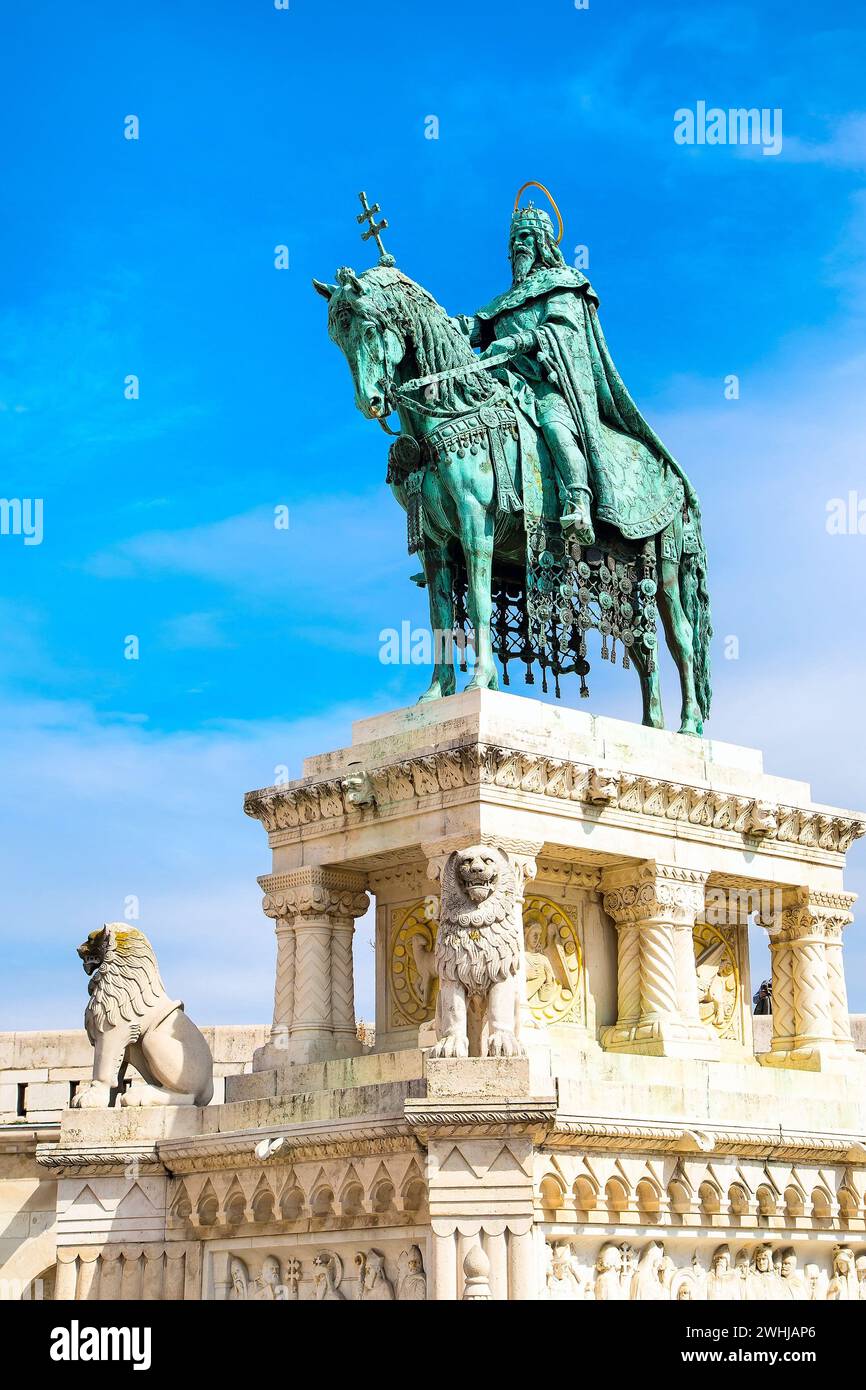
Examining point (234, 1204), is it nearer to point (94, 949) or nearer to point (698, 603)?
point (94, 949)

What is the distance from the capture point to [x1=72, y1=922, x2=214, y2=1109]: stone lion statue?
18.7 meters

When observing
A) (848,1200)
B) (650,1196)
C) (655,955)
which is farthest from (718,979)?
(650,1196)

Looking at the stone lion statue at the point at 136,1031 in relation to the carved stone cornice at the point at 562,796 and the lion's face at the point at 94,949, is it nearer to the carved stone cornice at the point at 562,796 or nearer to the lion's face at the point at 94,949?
the lion's face at the point at 94,949

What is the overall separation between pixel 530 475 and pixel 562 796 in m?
3.32

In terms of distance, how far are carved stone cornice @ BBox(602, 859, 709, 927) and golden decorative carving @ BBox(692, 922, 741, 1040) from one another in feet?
2.72

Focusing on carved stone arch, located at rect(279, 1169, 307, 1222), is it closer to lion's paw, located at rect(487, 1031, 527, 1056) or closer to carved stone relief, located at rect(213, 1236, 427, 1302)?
carved stone relief, located at rect(213, 1236, 427, 1302)

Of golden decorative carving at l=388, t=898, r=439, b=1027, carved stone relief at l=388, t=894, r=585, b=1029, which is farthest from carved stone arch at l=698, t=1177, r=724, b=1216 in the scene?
golden decorative carving at l=388, t=898, r=439, b=1027

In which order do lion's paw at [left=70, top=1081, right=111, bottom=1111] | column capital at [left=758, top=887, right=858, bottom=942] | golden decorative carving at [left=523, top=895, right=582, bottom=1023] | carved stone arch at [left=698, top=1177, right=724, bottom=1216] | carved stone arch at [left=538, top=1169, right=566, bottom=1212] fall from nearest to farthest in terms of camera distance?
carved stone arch at [left=538, top=1169, right=566, bottom=1212]
carved stone arch at [left=698, top=1177, right=724, bottom=1216]
lion's paw at [left=70, top=1081, right=111, bottom=1111]
golden decorative carving at [left=523, top=895, right=582, bottom=1023]
column capital at [left=758, top=887, right=858, bottom=942]

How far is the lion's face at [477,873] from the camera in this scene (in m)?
16.4

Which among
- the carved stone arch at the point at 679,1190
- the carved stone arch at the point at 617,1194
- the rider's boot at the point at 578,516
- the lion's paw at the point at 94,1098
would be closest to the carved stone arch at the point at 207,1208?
the lion's paw at the point at 94,1098

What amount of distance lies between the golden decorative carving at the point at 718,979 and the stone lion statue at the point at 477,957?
393 cm

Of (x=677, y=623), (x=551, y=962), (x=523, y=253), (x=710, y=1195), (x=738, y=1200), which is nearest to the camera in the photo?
(x=710, y=1195)

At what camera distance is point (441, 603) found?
20141mm
